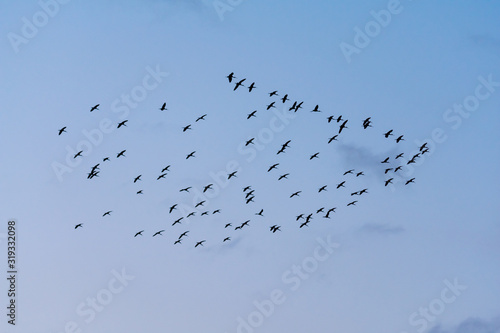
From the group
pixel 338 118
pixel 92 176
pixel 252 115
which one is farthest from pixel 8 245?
pixel 338 118

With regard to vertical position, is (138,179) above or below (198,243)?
above

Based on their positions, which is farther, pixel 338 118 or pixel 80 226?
pixel 80 226

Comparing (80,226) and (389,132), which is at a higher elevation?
(80,226)

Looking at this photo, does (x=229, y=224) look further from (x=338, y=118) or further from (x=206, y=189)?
(x=338, y=118)

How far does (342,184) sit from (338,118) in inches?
605


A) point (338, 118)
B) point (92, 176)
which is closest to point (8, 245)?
point (92, 176)

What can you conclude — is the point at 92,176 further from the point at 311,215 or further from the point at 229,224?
the point at 311,215

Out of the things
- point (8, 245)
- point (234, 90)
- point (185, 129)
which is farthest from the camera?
point (185, 129)

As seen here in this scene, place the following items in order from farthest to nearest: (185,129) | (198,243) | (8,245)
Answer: (198,243), (185,129), (8,245)

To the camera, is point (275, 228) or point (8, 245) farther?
point (275, 228)

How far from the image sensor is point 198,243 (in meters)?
120

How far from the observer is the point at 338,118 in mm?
101062

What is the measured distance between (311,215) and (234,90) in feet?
78.5

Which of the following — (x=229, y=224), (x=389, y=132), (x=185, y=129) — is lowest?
(x=389, y=132)
